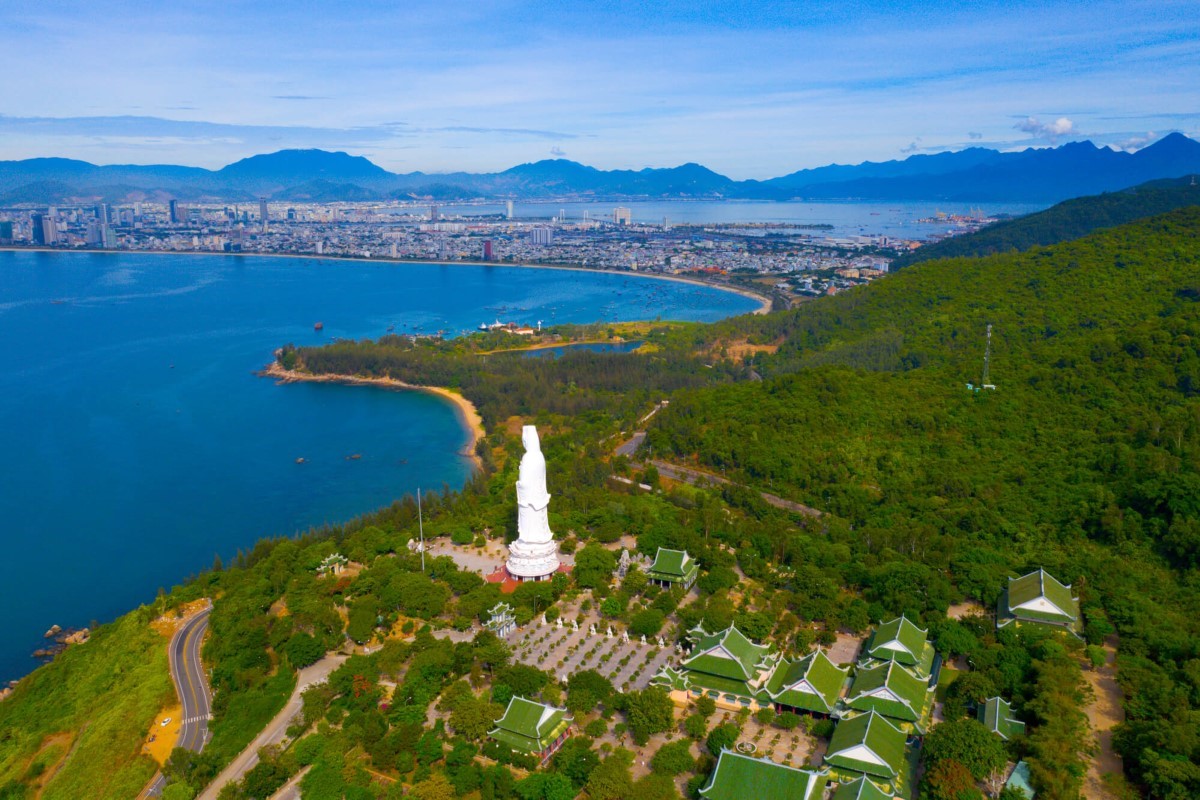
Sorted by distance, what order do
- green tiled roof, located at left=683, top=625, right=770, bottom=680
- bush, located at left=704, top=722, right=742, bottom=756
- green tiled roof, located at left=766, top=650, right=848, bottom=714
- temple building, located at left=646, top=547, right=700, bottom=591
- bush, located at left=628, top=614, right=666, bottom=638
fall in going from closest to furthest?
bush, located at left=704, top=722, right=742, bottom=756, green tiled roof, located at left=766, top=650, right=848, bottom=714, green tiled roof, located at left=683, top=625, right=770, bottom=680, bush, located at left=628, top=614, right=666, bottom=638, temple building, located at left=646, top=547, right=700, bottom=591

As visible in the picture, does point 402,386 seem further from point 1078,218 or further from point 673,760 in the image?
point 1078,218

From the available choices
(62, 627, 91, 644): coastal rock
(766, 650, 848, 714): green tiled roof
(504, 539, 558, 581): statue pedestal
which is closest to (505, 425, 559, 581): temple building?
(504, 539, 558, 581): statue pedestal

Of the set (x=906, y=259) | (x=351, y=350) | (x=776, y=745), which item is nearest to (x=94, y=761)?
(x=776, y=745)

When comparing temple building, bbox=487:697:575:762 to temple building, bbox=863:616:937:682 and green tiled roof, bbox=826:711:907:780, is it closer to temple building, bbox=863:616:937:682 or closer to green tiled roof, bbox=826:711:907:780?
green tiled roof, bbox=826:711:907:780

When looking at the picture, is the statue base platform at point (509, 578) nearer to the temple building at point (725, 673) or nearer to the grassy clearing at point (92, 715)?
the temple building at point (725, 673)

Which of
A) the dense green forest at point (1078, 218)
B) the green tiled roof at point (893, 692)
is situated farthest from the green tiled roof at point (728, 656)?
the dense green forest at point (1078, 218)

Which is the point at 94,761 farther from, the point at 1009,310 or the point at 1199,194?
the point at 1199,194

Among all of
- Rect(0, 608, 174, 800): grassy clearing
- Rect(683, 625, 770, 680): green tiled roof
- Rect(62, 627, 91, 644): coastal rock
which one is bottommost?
Rect(62, 627, 91, 644): coastal rock

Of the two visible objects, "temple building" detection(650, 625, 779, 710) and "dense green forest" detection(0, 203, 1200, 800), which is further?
"temple building" detection(650, 625, 779, 710)
